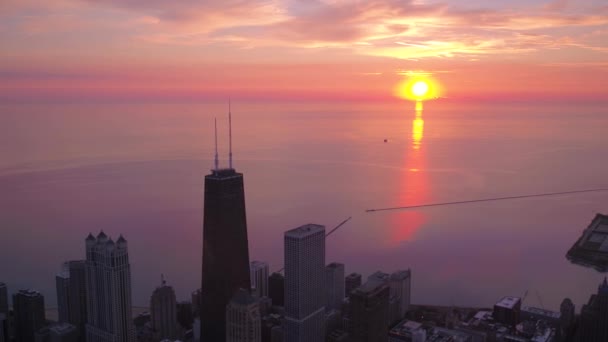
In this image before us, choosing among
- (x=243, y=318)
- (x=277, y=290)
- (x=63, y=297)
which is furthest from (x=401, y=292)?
(x=63, y=297)

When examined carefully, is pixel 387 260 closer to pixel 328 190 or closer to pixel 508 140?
pixel 328 190

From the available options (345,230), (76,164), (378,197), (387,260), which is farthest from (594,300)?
(76,164)

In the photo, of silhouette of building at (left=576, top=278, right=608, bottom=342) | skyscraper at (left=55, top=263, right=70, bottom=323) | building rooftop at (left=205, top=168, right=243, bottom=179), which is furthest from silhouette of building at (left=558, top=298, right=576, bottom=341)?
skyscraper at (left=55, top=263, right=70, bottom=323)

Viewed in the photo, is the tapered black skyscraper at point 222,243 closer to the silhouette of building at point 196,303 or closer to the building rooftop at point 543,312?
the silhouette of building at point 196,303

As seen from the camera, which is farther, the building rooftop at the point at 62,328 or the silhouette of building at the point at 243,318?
the building rooftop at the point at 62,328

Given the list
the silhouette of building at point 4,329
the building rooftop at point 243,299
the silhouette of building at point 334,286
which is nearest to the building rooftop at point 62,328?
the silhouette of building at point 4,329

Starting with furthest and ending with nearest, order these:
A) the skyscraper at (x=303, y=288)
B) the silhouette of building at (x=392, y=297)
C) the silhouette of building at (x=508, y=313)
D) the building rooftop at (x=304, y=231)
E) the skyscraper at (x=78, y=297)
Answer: the silhouette of building at (x=392, y=297)
the silhouette of building at (x=508, y=313)
the skyscraper at (x=78, y=297)
the building rooftop at (x=304, y=231)
the skyscraper at (x=303, y=288)
